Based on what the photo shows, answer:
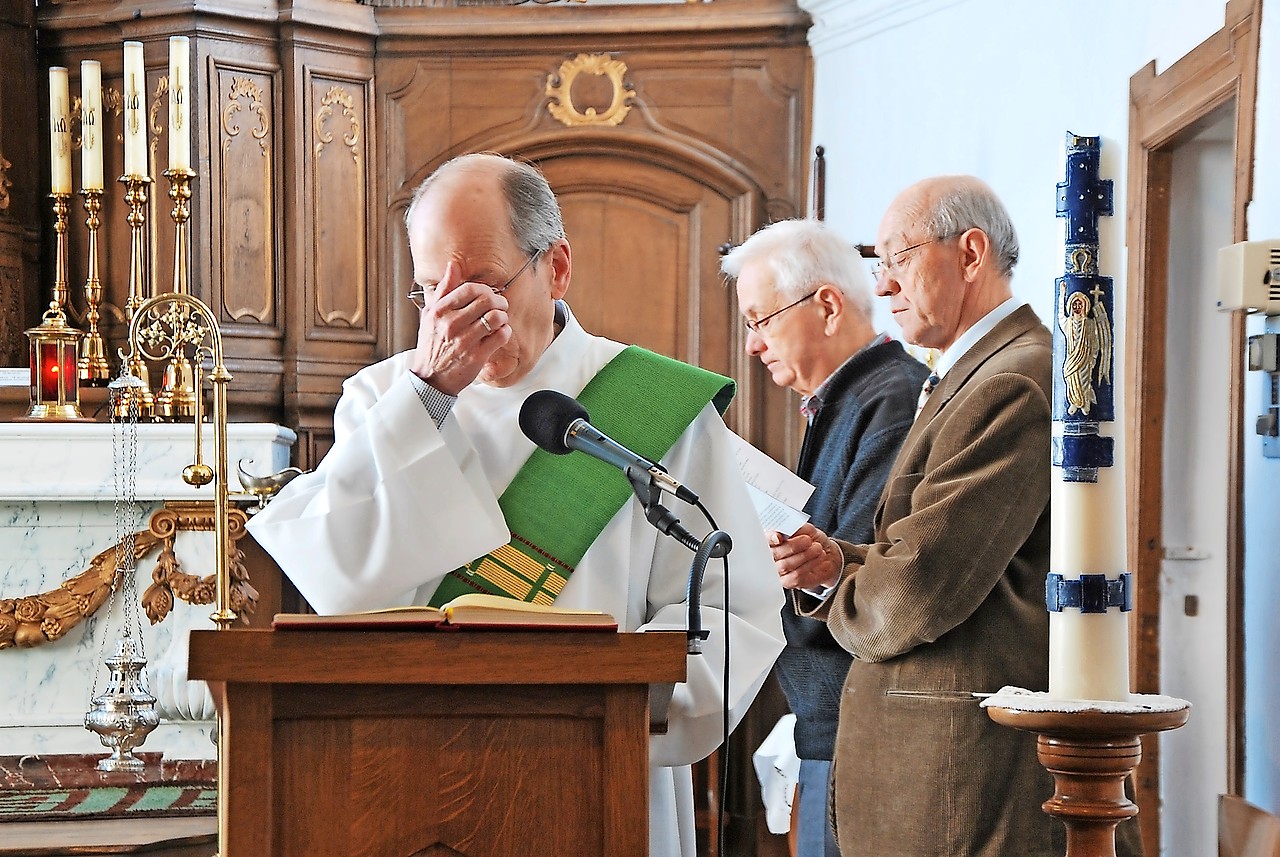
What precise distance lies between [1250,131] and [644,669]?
1801mm

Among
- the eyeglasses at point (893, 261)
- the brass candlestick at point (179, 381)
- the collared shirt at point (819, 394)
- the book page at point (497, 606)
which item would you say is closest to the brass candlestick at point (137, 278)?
the brass candlestick at point (179, 381)

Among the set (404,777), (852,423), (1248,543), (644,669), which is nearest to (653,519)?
(644,669)

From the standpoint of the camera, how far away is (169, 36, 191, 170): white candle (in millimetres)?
4453

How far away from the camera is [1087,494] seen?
1463 mm

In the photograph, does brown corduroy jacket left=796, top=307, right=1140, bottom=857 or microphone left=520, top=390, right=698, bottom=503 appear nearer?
microphone left=520, top=390, right=698, bottom=503

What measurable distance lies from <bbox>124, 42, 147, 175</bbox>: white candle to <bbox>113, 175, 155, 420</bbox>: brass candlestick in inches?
2.0

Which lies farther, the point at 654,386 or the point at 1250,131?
the point at 1250,131

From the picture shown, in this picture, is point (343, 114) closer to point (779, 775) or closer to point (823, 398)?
point (779, 775)

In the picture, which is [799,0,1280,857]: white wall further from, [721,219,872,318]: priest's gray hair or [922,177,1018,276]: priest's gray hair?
[721,219,872,318]: priest's gray hair

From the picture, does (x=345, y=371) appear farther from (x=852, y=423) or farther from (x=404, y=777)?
(x=404, y=777)

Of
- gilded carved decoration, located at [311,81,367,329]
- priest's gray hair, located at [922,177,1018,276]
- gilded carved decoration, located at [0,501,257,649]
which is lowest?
gilded carved decoration, located at [0,501,257,649]

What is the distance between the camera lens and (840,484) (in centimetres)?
295

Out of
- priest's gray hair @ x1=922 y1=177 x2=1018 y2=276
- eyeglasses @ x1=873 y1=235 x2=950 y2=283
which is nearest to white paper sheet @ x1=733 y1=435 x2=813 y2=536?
eyeglasses @ x1=873 y1=235 x2=950 y2=283

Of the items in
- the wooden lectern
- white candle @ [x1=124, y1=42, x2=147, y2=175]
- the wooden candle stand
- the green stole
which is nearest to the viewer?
the wooden candle stand
